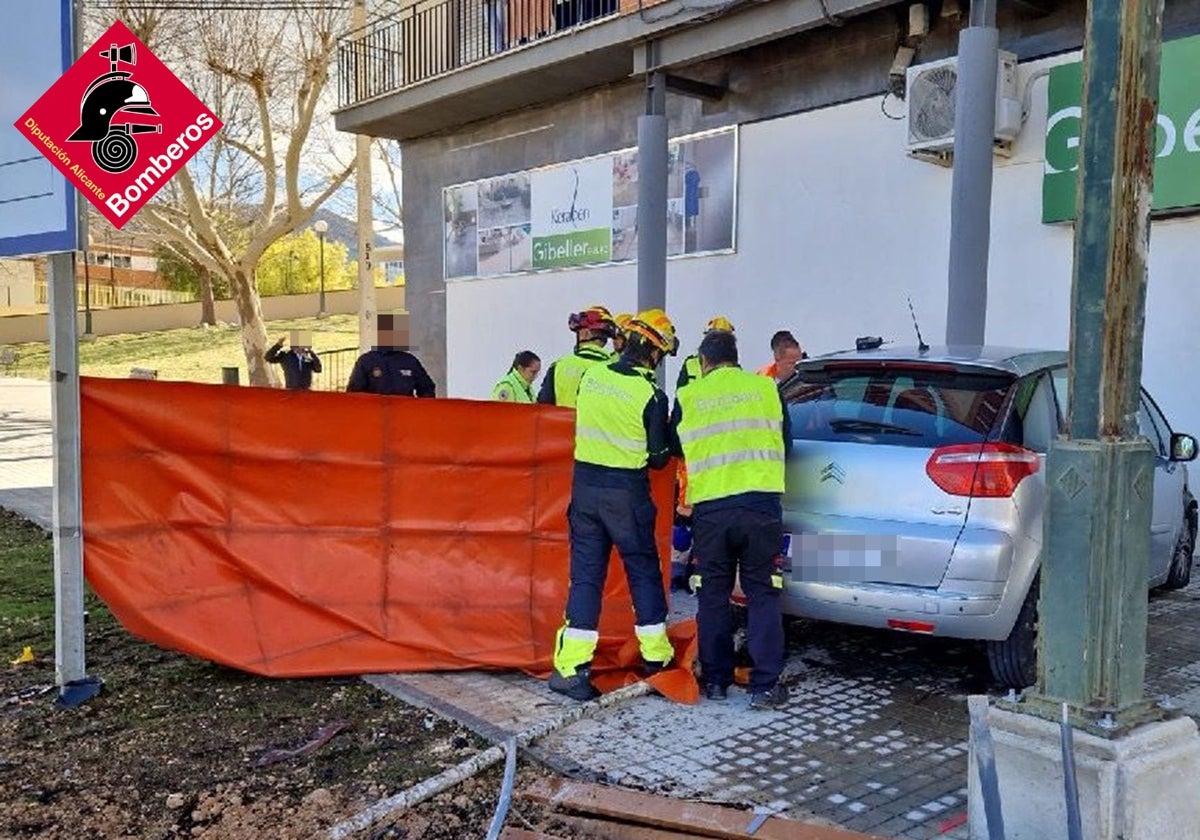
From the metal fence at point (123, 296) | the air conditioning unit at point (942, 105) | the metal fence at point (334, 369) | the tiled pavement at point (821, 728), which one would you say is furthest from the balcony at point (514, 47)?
the metal fence at point (123, 296)

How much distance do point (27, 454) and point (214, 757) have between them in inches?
534

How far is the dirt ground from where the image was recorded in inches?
143

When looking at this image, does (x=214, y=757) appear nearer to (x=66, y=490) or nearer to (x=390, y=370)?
(x=66, y=490)

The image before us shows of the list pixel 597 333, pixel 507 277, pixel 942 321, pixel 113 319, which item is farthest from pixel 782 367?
pixel 113 319

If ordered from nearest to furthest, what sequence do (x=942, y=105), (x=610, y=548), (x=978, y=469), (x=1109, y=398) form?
(x=1109, y=398) → (x=978, y=469) → (x=610, y=548) → (x=942, y=105)

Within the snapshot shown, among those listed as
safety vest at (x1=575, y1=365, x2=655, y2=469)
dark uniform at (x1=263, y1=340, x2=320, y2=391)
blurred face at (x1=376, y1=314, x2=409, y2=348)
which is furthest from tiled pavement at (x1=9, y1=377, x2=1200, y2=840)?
dark uniform at (x1=263, y1=340, x2=320, y2=391)

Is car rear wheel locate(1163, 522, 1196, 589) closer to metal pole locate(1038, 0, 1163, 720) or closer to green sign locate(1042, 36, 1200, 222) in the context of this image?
green sign locate(1042, 36, 1200, 222)

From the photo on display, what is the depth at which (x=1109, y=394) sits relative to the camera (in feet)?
10.1

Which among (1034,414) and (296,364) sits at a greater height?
(1034,414)

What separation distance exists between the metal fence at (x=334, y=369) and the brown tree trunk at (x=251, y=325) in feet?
10.1

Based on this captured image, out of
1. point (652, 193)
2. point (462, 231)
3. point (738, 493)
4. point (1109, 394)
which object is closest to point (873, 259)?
point (652, 193)

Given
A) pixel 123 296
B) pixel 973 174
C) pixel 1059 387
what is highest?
pixel 973 174

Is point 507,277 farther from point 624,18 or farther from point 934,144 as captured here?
→ point 934,144

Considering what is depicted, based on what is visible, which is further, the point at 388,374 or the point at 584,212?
the point at 584,212
